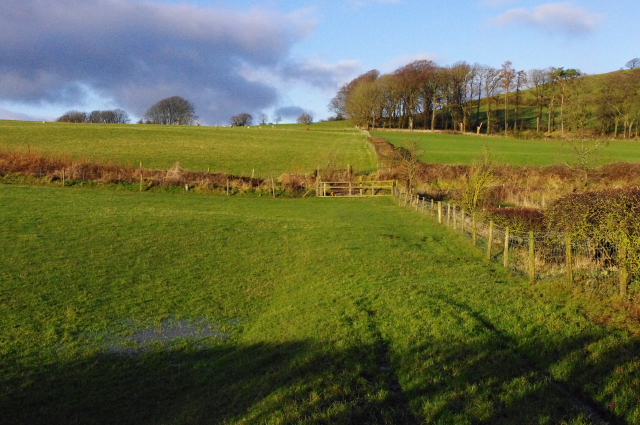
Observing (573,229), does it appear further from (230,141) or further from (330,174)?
(230,141)

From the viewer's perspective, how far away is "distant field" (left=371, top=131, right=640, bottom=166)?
48.5m

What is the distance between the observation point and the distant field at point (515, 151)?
159 ft

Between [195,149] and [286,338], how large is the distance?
45862 mm

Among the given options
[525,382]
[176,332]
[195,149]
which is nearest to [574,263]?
[525,382]

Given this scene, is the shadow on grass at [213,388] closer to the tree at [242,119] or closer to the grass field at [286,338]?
the grass field at [286,338]

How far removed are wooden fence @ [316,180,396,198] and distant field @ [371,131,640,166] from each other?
23.9 ft

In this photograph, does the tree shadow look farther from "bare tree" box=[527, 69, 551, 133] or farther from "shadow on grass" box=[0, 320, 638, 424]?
"bare tree" box=[527, 69, 551, 133]

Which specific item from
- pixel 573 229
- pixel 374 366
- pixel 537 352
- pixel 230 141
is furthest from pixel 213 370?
pixel 230 141

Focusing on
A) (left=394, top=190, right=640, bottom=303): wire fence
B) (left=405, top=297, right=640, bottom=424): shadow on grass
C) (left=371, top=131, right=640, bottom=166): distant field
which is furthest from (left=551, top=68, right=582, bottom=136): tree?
(left=405, top=297, right=640, bottom=424): shadow on grass

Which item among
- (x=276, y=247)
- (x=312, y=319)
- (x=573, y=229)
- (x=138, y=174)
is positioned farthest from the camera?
(x=138, y=174)

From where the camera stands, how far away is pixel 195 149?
52656 mm

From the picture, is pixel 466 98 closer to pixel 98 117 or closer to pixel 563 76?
pixel 563 76

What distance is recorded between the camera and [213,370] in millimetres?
8781

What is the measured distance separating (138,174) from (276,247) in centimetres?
2129
